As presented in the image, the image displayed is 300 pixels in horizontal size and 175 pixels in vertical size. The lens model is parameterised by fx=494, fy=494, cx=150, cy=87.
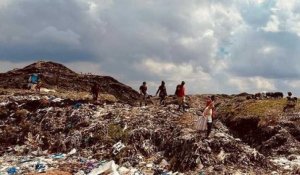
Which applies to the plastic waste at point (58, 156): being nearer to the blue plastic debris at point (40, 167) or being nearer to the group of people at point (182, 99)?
the blue plastic debris at point (40, 167)

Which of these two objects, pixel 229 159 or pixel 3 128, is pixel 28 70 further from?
pixel 229 159

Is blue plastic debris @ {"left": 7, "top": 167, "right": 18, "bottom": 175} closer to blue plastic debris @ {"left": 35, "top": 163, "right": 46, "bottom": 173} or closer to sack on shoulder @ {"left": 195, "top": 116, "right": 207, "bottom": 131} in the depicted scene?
blue plastic debris @ {"left": 35, "top": 163, "right": 46, "bottom": 173}

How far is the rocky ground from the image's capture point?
16297 millimetres

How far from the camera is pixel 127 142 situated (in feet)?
59.4

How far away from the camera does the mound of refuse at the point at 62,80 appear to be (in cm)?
3525

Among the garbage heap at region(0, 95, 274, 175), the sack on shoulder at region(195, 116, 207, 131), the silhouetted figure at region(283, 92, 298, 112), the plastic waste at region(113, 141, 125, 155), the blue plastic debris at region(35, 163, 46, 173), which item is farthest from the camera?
the silhouetted figure at region(283, 92, 298, 112)

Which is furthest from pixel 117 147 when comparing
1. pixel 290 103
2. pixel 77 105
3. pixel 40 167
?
pixel 290 103

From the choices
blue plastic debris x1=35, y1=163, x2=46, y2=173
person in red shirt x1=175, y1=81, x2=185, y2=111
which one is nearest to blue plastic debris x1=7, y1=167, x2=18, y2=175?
blue plastic debris x1=35, y1=163, x2=46, y2=173

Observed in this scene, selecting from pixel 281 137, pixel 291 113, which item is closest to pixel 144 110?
pixel 281 137

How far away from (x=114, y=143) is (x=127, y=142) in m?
0.50

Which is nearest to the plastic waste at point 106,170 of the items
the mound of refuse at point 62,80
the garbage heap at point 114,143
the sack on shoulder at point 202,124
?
the garbage heap at point 114,143

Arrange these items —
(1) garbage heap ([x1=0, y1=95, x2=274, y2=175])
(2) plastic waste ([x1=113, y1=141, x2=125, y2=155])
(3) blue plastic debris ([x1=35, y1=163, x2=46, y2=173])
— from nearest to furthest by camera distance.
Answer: (3) blue plastic debris ([x1=35, y1=163, x2=46, y2=173]) < (1) garbage heap ([x1=0, y1=95, x2=274, y2=175]) < (2) plastic waste ([x1=113, y1=141, x2=125, y2=155])

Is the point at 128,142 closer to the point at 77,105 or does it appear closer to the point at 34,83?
the point at 77,105

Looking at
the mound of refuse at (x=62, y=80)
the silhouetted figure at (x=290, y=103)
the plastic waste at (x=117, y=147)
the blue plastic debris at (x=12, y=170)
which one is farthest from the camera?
the mound of refuse at (x=62, y=80)
